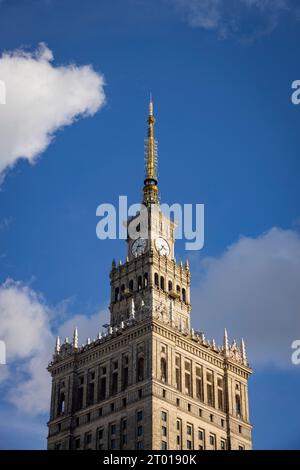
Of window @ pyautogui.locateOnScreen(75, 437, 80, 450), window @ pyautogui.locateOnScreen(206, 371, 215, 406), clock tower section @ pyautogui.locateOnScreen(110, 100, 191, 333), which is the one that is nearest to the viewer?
window @ pyautogui.locateOnScreen(75, 437, 80, 450)

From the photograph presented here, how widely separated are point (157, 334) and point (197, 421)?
15.3 meters

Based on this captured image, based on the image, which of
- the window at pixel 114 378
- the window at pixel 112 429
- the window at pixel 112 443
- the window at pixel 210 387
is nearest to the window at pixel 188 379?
the window at pixel 210 387

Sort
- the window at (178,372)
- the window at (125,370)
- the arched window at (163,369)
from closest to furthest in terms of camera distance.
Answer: the arched window at (163,369)
the window at (125,370)
the window at (178,372)

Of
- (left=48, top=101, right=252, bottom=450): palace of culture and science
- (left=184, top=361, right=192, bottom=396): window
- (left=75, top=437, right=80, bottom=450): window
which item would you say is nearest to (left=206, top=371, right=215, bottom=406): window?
(left=48, top=101, right=252, bottom=450): palace of culture and science

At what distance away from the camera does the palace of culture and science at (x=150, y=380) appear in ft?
571

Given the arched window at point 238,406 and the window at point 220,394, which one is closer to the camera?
the window at point 220,394

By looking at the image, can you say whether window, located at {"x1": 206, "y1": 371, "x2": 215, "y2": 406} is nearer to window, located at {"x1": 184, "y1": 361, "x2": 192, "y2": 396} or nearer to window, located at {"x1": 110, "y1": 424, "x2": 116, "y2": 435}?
window, located at {"x1": 184, "y1": 361, "x2": 192, "y2": 396}

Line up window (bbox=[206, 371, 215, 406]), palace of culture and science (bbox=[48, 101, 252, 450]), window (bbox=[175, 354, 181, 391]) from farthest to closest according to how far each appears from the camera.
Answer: window (bbox=[206, 371, 215, 406]) < window (bbox=[175, 354, 181, 391]) < palace of culture and science (bbox=[48, 101, 252, 450])

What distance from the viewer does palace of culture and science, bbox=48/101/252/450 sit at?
174 m

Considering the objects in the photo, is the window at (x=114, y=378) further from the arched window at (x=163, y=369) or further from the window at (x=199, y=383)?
the window at (x=199, y=383)

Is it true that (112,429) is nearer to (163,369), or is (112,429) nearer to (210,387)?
(163,369)

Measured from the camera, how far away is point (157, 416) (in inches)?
6747
